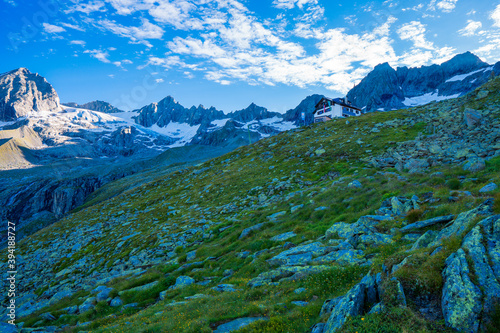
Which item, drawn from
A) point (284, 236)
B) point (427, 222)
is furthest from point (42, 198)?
point (427, 222)

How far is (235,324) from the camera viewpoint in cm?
891

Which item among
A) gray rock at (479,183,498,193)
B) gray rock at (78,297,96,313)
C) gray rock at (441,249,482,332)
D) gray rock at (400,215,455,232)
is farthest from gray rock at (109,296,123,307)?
gray rock at (479,183,498,193)

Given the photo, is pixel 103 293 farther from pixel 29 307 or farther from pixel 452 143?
pixel 452 143

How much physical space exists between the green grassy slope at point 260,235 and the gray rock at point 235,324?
34 centimetres

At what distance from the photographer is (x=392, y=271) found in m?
7.02

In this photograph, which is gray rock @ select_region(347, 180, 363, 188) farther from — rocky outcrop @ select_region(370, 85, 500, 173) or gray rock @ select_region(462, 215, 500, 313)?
gray rock @ select_region(462, 215, 500, 313)

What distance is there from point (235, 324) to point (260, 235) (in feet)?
33.8

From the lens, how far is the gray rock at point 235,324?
862cm

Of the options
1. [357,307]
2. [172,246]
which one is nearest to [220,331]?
[357,307]

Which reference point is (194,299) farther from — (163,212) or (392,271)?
(163,212)

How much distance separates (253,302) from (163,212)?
28.3 metres

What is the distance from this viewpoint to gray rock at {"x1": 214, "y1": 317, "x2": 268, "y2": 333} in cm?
862

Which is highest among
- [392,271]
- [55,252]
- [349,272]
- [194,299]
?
[392,271]

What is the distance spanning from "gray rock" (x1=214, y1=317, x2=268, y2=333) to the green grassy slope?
336 mm
